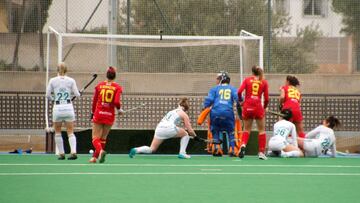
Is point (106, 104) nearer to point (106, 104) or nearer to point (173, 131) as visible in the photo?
point (106, 104)

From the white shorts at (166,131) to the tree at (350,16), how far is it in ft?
29.0

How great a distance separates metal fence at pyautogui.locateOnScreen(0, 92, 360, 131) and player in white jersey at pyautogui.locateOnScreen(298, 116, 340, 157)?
3625mm

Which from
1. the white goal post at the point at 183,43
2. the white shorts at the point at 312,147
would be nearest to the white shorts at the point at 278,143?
the white shorts at the point at 312,147

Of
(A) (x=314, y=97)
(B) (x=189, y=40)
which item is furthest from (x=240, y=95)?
(A) (x=314, y=97)

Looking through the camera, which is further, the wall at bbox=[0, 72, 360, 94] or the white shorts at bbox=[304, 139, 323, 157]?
the wall at bbox=[0, 72, 360, 94]

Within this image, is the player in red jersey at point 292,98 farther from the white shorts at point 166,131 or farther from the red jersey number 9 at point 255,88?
the white shorts at point 166,131

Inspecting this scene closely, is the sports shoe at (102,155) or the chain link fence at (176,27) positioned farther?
the chain link fence at (176,27)

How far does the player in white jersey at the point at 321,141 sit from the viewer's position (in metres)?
19.5

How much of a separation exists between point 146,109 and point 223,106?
379cm

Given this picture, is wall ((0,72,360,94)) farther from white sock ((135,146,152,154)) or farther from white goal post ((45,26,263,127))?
white sock ((135,146,152,154))

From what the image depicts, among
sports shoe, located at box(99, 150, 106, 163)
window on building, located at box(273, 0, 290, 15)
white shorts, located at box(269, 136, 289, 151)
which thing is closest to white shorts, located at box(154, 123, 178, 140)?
white shorts, located at box(269, 136, 289, 151)

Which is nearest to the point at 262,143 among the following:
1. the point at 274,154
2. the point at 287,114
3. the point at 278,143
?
the point at 278,143

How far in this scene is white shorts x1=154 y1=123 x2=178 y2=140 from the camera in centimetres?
1920

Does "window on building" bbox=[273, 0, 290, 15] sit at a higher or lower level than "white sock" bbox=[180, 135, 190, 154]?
higher
